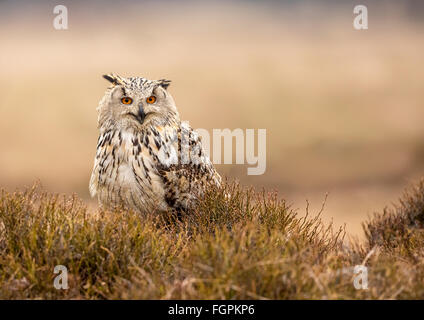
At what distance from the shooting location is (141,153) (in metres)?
5.16

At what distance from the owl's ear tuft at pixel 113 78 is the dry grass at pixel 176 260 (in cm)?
134

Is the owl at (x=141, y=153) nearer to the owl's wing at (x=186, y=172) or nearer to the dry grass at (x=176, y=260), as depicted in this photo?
the owl's wing at (x=186, y=172)

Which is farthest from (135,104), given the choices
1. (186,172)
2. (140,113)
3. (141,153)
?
(186,172)

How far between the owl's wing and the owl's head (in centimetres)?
29

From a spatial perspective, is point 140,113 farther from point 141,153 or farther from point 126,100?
point 141,153

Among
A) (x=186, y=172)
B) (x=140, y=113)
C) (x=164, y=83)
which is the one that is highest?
(x=164, y=83)

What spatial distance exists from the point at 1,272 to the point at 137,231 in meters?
1.06

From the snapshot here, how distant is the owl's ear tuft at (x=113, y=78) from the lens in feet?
17.2

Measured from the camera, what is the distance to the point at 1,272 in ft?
12.5

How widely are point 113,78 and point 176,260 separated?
2.20 meters

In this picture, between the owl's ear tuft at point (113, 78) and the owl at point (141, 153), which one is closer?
the owl at point (141, 153)

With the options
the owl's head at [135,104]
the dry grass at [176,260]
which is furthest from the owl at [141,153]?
the dry grass at [176,260]

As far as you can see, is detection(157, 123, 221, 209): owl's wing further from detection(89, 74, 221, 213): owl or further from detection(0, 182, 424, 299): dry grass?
detection(0, 182, 424, 299): dry grass
